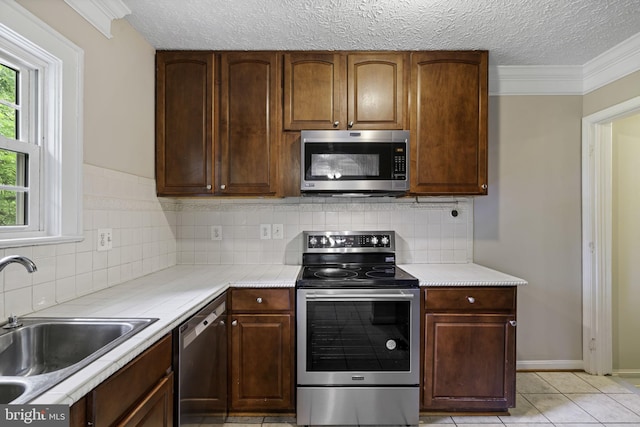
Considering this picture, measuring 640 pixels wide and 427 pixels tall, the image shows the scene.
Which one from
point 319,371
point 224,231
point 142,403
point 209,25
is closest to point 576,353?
point 319,371

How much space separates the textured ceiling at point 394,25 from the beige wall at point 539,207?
0.43 meters

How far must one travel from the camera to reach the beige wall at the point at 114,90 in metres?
1.57

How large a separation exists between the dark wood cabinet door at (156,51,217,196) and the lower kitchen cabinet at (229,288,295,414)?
834 millimetres

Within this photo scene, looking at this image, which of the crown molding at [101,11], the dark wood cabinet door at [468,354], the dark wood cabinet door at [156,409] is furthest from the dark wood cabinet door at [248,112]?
the dark wood cabinet door at [468,354]

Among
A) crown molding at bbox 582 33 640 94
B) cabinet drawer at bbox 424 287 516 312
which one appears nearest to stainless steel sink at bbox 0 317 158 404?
cabinet drawer at bbox 424 287 516 312

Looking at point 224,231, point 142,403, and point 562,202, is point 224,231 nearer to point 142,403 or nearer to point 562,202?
point 142,403

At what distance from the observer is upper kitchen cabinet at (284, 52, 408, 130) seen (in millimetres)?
2301

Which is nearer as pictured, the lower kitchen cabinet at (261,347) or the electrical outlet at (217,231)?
the lower kitchen cabinet at (261,347)

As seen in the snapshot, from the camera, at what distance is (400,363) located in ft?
6.49

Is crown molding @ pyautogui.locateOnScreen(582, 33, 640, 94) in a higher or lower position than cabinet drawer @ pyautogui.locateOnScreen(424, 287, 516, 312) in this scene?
higher

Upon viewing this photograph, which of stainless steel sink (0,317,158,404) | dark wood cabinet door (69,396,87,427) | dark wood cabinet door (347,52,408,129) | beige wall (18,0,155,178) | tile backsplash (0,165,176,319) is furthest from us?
dark wood cabinet door (347,52,408,129)

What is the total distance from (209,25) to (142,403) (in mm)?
1905

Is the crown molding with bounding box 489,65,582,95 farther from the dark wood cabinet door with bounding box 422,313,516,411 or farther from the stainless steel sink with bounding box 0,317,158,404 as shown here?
the stainless steel sink with bounding box 0,317,158,404

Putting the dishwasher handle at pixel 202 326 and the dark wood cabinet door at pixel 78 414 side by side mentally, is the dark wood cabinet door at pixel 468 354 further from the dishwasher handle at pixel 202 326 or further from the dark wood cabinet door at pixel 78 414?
the dark wood cabinet door at pixel 78 414
